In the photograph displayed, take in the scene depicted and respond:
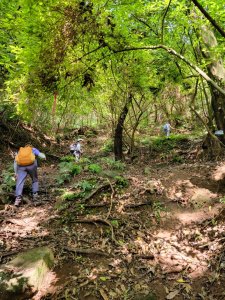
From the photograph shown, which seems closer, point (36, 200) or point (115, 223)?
point (115, 223)

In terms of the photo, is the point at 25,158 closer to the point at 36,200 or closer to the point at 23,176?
the point at 23,176

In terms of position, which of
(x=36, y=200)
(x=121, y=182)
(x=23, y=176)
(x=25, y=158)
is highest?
(x=25, y=158)

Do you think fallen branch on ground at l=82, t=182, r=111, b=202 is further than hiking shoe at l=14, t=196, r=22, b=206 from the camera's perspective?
No

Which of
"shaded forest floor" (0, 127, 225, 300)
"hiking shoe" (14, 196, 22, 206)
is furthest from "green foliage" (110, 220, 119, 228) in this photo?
"hiking shoe" (14, 196, 22, 206)

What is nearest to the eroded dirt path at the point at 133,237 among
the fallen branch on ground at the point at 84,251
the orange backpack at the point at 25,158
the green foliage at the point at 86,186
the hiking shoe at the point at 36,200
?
the fallen branch on ground at the point at 84,251

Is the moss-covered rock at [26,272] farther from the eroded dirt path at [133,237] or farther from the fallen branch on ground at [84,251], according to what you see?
the fallen branch on ground at [84,251]

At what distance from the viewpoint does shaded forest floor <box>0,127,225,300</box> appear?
4445mm

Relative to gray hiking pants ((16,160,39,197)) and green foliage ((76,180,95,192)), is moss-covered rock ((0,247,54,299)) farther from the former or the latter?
gray hiking pants ((16,160,39,197))

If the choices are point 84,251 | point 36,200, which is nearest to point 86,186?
point 36,200

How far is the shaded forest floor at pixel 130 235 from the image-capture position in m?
4.45

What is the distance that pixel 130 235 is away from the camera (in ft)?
19.1

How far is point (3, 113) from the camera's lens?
47.9 ft

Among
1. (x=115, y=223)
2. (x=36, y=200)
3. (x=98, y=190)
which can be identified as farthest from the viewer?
(x=36, y=200)

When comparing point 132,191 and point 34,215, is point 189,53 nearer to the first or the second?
point 132,191
